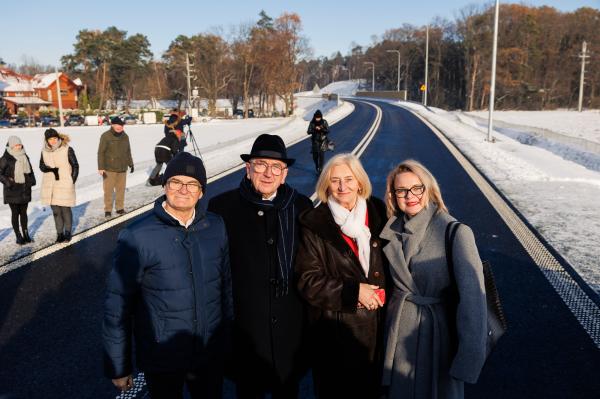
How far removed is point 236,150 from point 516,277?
14988 mm

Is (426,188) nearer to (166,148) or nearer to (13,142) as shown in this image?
(13,142)

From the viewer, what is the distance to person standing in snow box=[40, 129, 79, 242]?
7.22m

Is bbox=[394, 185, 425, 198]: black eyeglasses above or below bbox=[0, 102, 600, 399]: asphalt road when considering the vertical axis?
above

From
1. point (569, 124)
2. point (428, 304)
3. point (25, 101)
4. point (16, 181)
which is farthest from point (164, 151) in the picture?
→ point (25, 101)

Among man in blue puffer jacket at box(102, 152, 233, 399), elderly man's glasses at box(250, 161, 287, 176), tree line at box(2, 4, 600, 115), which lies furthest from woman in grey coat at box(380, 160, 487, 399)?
tree line at box(2, 4, 600, 115)

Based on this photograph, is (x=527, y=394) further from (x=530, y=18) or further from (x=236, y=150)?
(x=530, y=18)

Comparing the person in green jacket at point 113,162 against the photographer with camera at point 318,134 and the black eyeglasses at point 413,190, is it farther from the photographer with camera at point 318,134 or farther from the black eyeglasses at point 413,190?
the black eyeglasses at point 413,190

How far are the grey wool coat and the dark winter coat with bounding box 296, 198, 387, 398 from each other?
9 centimetres

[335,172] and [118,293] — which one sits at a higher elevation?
[335,172]

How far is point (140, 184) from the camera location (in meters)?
12.4

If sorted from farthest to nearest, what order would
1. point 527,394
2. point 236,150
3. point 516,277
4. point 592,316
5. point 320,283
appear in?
point 236,150 < point 516,277 < point 592,316 < point 527,394 < point 320,283

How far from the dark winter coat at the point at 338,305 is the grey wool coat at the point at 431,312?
0.31 ft

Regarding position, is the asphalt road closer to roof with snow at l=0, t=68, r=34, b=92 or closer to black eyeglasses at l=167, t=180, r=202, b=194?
black eyeglasses at l=167, t=180, r=202, b=194

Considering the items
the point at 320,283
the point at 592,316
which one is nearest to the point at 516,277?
the point at 592,316
